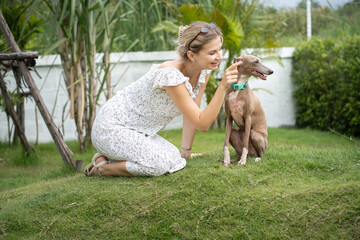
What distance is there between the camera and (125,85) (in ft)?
26.2

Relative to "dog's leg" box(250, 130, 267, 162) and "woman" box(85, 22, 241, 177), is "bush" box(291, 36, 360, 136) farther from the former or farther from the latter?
"woman" box(85, 22, 241, 177)

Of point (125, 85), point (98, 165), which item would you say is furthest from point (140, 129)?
point (125, 85)

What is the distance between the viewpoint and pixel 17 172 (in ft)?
17.1

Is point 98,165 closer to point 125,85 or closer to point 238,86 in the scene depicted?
point 238,86

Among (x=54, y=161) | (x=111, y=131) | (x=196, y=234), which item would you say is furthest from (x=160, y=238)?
(x=54, y=161)

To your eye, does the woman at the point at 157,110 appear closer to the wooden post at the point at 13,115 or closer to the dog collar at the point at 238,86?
the dog collar at the point at 238,86

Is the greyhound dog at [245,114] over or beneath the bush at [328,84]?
over

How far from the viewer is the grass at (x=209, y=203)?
2744 millimetres

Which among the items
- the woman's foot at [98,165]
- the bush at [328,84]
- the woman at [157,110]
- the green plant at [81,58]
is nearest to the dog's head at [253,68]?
the woman at [157,110]

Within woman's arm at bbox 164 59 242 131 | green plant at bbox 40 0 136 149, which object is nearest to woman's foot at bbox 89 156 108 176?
woman's arm at bbox 164 59 242 131

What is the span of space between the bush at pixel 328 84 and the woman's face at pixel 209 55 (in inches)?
161

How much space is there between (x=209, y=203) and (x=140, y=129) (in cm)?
106

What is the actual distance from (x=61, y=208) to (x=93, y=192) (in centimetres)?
28

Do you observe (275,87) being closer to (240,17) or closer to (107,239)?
(240,17)
